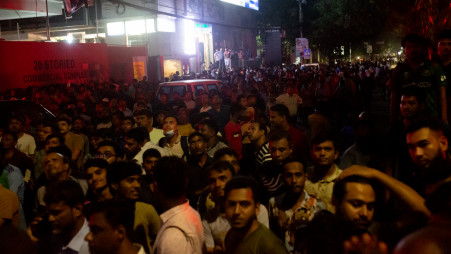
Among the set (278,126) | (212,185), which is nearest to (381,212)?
(212,185)

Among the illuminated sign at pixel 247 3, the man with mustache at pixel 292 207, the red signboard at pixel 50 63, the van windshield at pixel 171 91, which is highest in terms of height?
the illuminated sign at pixel 247 3

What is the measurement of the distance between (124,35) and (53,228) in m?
28.1

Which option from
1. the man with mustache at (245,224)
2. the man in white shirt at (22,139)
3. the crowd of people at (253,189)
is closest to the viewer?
the crowd of people at (253,189)

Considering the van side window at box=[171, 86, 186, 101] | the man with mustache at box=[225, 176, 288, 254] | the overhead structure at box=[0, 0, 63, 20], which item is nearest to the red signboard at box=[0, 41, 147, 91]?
the overhead structure at box=[0, 0, 63, 20]

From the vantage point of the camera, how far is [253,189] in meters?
3.74

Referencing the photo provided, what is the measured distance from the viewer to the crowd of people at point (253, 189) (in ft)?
9.93

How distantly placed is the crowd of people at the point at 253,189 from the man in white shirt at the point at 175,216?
0.01 m

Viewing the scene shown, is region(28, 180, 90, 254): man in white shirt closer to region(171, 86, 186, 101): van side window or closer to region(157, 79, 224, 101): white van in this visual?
region(157, 79, 224, 101): white van

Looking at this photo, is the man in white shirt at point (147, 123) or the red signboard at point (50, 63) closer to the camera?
the man in white shirt at point (147, 123)

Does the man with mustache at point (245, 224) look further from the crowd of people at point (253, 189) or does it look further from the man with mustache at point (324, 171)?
the man with mustache at point (324, 171)

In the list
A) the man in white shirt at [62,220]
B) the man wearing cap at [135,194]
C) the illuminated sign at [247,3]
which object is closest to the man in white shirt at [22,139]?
the man wearing cap at [135,194]

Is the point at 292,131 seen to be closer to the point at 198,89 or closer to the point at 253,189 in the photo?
the point at 253,189

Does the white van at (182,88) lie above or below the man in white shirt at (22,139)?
above

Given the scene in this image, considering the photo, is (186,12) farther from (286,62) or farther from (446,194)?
(446,194)
